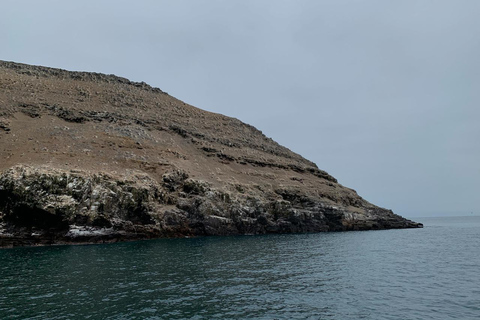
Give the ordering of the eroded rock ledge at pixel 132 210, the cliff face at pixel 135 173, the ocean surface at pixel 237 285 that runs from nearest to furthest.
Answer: the ocean surface at pixel 237 285 < the eroded rock ledge at pixel 132 210 < the cliff face at pixel 135 173

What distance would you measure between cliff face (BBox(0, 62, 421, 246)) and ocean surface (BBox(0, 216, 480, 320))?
414 inches

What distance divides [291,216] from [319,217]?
869 cm

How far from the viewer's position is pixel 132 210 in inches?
2190

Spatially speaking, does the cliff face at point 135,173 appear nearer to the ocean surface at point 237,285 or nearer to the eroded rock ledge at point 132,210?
the eroded rock ledge at point 132,210

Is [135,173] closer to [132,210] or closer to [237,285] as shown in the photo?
[132,210]

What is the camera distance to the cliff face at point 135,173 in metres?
49.1

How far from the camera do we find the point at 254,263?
112 ft

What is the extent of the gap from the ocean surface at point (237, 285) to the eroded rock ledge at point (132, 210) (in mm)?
7486

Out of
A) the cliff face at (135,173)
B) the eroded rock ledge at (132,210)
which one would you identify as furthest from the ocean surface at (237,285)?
the cliff face at (135,173)

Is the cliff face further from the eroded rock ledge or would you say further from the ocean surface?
the ocean surface

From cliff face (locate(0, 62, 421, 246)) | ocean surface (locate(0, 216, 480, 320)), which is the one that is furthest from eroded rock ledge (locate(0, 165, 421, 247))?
ocean surface (locate(0, 216, 480, 320))

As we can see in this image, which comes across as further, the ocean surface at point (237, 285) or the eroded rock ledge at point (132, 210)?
the eroded rock ledge at point (132, 210)

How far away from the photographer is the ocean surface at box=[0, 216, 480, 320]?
1884cm

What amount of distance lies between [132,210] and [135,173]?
8.75m
